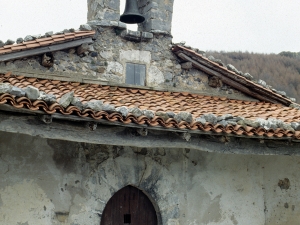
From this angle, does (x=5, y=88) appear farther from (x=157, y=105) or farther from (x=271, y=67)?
(x=271, y=67)

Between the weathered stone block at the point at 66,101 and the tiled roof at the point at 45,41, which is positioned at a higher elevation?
the tiled roof at the point at 45,41

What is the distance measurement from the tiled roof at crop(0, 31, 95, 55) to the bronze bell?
0.86 metres

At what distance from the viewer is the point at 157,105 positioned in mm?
6910

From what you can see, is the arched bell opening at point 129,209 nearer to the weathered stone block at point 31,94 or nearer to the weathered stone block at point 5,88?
the weathered stone block at point 31,94

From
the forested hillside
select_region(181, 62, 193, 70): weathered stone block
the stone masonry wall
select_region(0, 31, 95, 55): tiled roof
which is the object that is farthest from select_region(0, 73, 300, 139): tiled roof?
the forested hillside

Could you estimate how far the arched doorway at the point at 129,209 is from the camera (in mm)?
6668

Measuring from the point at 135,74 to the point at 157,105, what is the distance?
169cm

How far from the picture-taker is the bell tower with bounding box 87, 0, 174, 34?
8219 millimetres

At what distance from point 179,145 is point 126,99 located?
4.11 feet

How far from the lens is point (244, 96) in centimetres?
908

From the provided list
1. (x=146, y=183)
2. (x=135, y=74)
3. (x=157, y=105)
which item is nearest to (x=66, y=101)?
(x=157, y=105)

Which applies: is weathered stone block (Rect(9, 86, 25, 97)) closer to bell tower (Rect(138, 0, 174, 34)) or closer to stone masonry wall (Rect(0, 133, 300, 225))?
stone masonry wall (Rect(0, 133, 300, 225))

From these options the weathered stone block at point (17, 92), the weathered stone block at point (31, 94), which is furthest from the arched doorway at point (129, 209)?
the weathered stone block at point (17, 92)

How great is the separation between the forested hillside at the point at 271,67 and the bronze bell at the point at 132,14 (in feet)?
89.2
